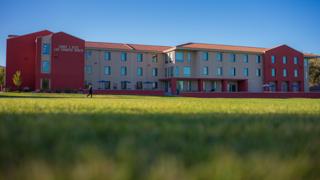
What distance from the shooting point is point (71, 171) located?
1.68m

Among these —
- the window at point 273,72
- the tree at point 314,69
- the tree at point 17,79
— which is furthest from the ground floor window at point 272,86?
the tree at point 17,79

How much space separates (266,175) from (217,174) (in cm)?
29

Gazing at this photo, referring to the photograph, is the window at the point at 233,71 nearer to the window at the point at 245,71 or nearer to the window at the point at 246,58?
the window at the point at 245,71

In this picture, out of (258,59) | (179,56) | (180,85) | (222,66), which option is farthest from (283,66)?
(179,56)

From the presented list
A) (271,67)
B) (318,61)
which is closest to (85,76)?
(271,67)

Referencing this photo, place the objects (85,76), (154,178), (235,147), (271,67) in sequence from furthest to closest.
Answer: (271,67) < (85,76) < (235,147) < (154,178)

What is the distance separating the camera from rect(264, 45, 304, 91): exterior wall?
62469mm

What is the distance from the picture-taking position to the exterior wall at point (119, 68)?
55375 mm

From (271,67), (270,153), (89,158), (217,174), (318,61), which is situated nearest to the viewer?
(217,174)

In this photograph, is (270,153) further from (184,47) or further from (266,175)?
(184,47)

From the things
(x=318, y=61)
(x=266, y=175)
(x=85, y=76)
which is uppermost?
(x=318, y=61)

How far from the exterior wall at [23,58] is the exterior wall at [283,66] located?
41.9 m

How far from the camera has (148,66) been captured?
5916 cm

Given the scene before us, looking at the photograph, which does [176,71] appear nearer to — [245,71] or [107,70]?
[107,70]
